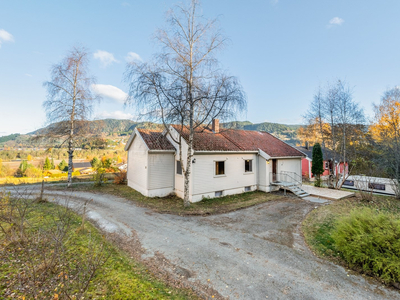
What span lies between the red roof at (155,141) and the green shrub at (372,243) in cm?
1090

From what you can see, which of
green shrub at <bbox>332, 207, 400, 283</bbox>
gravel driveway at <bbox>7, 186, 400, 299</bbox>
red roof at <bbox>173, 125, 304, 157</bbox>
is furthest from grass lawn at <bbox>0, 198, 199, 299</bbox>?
red roof at <bbox>173, 125, 304, 157</bbox>

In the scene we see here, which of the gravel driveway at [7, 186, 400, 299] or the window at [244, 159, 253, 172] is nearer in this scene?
the gravel driveway at [7, 186, 400, 299]

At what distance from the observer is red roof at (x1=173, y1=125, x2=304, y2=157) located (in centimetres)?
1323

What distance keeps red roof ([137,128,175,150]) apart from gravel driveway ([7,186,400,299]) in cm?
469

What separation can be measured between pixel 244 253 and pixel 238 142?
36.0ft

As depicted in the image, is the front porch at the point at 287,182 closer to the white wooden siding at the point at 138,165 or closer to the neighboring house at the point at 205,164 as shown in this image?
the neighboring house at the point at 205,164

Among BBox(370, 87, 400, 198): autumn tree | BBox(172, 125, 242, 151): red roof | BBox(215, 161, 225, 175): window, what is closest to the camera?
BBox(172, 125, 242, 151): red roof

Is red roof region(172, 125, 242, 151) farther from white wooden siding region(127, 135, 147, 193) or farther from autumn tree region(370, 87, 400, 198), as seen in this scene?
autumn tree region(370, 87, 400, 198)

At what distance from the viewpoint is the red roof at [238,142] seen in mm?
13234

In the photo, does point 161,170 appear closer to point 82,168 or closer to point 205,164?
point 205,164

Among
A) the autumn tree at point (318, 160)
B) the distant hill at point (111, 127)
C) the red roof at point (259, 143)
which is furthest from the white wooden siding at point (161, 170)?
the autumn tree at point (318, 160)

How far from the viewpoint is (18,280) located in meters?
3.81

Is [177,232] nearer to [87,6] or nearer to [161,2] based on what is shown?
[161,2]

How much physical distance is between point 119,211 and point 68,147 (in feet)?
32.9
